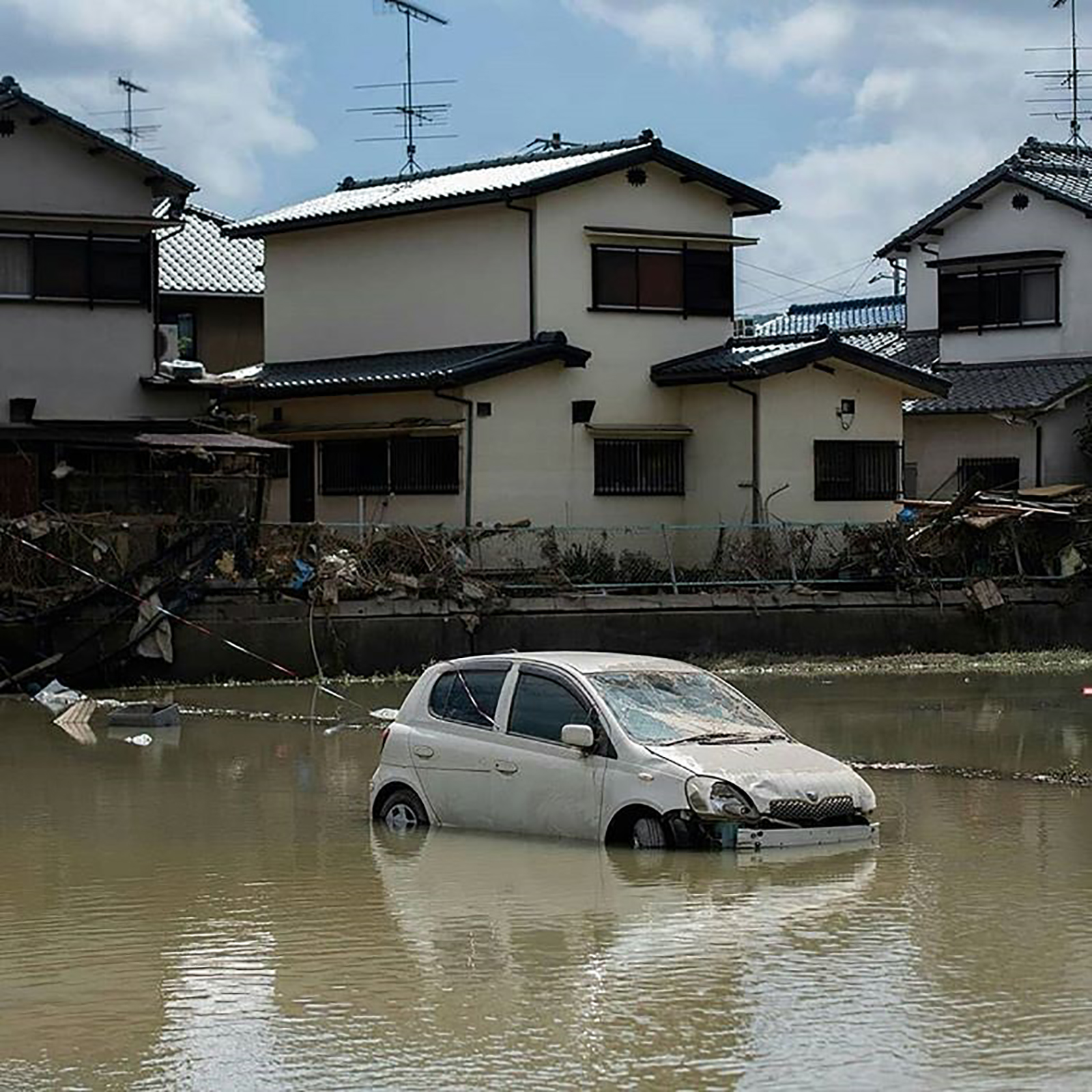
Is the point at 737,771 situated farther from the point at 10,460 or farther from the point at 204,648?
the point at 10,460

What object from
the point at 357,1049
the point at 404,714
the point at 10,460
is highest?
the point at 10,460

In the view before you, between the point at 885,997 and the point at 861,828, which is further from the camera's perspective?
the point at 861,828

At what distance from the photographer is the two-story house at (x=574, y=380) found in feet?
119

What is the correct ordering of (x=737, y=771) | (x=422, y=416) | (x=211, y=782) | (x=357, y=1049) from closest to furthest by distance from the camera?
(x=357, y=1049) → (x=737, y=771) → (x=211, y=782) → (x=422, y=416)

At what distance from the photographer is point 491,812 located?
1458cm


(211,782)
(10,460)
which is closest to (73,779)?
(211,782)

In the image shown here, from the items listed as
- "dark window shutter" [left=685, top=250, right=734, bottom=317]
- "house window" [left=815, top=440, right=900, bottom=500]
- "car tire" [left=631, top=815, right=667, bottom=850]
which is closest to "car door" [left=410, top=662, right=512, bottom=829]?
"car tire" [left=631, top=815, right=667, bottom=850]

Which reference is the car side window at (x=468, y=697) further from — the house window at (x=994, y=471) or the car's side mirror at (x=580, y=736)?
the house window at (x=994, y=471)

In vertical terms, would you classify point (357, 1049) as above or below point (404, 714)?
below

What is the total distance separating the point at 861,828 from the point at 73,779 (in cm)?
840

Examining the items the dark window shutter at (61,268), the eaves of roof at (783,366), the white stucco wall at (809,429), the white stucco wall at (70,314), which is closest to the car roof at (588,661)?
the white stucco wall at (70,314)

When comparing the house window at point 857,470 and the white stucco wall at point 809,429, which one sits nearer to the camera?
the white stucco wall at point 809,429

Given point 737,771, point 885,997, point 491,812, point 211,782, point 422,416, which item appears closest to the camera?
point 885,997

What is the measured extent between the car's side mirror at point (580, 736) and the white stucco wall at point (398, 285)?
2371 centimetres
